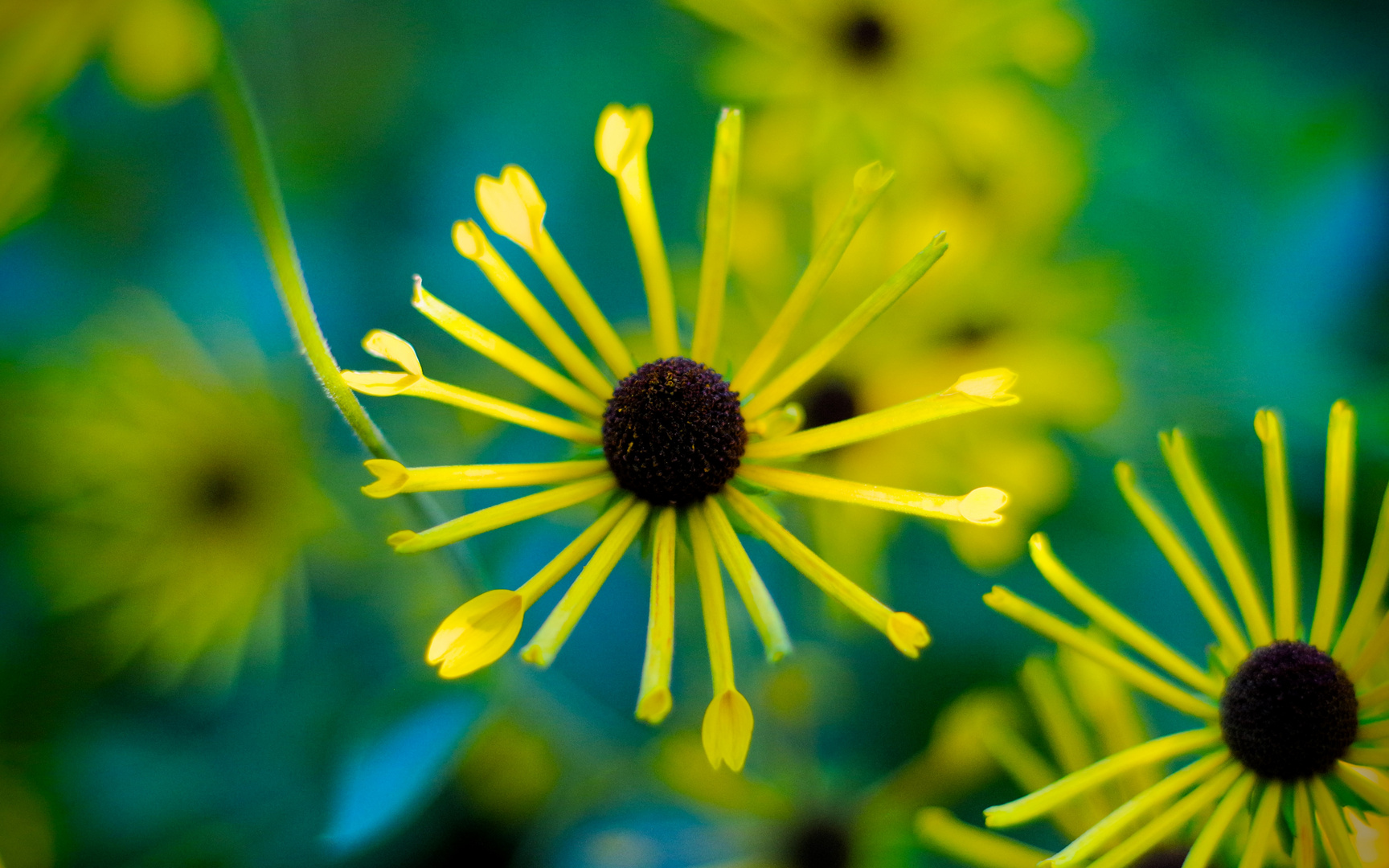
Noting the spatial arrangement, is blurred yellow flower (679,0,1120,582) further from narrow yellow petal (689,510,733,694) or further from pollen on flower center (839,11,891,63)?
narrow yellow petal (689,510,733,694)

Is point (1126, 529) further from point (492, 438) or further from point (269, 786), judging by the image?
point (269, 786)

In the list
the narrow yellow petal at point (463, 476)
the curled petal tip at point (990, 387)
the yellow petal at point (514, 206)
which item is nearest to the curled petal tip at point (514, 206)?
the yellow petal at point (514, 206)

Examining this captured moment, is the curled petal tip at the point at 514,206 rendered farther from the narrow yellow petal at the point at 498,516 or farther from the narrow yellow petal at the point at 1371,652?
the narrow yellow petal at the point at 1371,652

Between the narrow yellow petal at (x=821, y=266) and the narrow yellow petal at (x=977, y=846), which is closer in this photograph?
the narrow yellow petal at (x=821, y=266)

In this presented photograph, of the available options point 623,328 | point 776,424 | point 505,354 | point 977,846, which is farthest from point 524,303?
point 977,846

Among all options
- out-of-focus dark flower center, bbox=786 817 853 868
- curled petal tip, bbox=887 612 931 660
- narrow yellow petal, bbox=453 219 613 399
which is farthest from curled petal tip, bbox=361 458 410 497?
out-of-focus dark flower center, bbox=786 817 853 868

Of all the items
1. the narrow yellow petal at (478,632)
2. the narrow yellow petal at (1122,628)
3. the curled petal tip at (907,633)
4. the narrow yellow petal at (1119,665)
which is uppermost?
the narrow yellow petal at (1122,628)

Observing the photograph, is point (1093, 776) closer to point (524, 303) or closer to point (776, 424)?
point (776, 424)

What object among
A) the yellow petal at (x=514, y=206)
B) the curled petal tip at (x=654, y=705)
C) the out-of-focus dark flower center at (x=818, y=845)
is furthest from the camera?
the out-of-focus dark flower center at (x=818, y=845)
